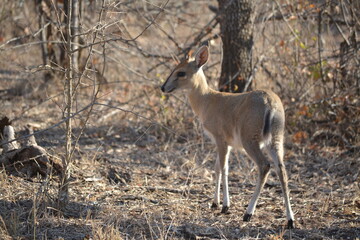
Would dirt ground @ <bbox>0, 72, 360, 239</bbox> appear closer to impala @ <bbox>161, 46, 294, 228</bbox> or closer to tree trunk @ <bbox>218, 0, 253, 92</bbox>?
impala @ <bbox>161, 46, 294, 228</bbox>

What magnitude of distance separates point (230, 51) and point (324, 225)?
12.2 ft

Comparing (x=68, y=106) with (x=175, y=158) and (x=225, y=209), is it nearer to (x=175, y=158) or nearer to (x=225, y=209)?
(x=225, y=209)

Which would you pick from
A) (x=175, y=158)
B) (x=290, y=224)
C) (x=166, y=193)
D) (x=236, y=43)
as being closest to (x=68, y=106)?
(x=166, y=193)

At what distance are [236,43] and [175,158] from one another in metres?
2.11

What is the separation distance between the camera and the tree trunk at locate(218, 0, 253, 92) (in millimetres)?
8219

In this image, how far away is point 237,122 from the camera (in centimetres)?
589

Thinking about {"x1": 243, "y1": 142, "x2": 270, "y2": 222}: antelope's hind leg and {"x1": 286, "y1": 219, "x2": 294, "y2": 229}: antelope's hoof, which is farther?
{"x1": 243, "y1": 142, "x2": 270, "y2": 222}: antelope's hind leg

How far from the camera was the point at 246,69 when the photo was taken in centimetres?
842

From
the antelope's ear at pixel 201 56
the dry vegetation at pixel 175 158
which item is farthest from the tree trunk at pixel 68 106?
the antelope's ear at pixel 201 56

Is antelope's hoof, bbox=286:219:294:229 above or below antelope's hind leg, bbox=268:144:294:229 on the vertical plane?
below

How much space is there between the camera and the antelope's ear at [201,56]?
6.66 m


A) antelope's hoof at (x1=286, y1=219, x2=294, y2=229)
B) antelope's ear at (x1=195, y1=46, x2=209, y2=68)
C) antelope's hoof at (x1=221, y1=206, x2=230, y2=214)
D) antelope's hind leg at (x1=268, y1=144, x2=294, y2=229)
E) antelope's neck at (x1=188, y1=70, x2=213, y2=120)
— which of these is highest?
antelope's ear at (x1=195, y1=46, x2=209, y2=68)

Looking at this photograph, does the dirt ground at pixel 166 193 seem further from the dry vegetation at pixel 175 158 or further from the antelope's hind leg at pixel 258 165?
the antelope's hind leg at pixel 258 165

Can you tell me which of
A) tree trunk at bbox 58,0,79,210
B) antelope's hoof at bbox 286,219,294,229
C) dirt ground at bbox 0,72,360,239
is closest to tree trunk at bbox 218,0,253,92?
dirt ground at bbox 0,72,360,239
